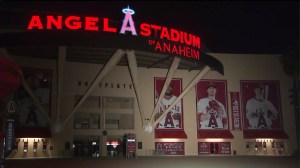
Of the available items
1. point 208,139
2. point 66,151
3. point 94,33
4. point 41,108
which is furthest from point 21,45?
point 208,139

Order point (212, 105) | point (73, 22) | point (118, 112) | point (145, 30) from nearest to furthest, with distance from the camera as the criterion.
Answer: point (73, 22), point (145, 30), point (118, 112), point (212, 105)

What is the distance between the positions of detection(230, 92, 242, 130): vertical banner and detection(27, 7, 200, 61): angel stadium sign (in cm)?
1664

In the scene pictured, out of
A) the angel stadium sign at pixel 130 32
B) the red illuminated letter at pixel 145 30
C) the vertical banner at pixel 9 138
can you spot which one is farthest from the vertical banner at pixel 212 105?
the vertical banner at pixel 9 138

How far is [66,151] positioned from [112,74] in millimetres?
11598

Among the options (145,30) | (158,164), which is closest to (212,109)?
(145,30)

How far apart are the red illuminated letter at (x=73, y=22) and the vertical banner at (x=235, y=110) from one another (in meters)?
27.9

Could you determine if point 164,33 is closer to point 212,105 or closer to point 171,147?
point 171,147

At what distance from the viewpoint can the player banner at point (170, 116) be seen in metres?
51.7

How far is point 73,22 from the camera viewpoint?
116 ft

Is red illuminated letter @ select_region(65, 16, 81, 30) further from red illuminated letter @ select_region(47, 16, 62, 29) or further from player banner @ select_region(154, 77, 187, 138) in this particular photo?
player banner @ select_region(154, 77, 187, 138)

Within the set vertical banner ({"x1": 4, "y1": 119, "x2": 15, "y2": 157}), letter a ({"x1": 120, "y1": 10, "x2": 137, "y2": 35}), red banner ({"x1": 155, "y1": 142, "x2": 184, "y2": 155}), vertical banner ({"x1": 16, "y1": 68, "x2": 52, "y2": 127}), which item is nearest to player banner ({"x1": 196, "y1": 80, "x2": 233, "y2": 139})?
red banner ({"x1": 155, "y1": 142, "x2": 184, "y2": 155})

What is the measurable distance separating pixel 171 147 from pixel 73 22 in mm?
23649

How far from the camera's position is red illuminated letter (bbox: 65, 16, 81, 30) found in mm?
35312

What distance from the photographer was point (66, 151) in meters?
48.1
